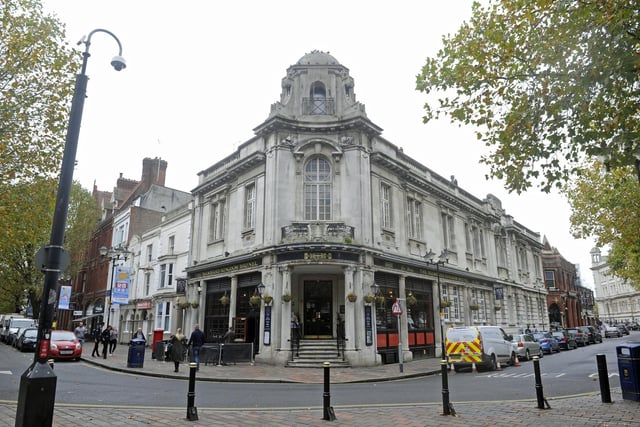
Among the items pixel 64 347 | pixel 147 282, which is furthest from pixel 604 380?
pixel 147 282

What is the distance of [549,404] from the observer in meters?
9.62

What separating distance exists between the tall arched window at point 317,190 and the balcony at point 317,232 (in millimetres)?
820

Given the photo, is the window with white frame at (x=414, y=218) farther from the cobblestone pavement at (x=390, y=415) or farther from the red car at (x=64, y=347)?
the red car at (x=64, y=347)

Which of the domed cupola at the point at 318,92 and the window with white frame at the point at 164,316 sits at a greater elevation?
the domed cupola at the point at 318,92

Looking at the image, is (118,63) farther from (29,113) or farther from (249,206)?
(249,206)

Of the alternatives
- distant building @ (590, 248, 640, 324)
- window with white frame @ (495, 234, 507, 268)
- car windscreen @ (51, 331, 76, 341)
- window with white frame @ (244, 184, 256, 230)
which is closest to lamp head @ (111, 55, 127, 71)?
window with white frame @ (244, 184, 256, 230)

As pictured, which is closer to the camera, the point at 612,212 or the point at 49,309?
the point at 49,309

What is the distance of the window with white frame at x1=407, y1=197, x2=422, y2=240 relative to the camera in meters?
27.2

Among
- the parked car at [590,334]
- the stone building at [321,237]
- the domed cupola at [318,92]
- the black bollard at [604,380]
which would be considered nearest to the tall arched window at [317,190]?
the stone building at [321,237]

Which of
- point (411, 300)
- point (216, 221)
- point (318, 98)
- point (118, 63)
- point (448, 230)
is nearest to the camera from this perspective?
point (118, 63)

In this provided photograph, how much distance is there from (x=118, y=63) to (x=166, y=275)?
27.0 metres

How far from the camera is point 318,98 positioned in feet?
82.2

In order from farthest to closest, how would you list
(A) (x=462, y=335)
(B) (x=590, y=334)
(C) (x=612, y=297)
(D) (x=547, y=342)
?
1. (C) (x=612, y=297)
2. (B) (x=590, y=334)
3. (D) (x=547, y=342)
4. (A) (x=462, y=335)

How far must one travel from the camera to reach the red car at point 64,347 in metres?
21.6
